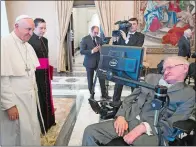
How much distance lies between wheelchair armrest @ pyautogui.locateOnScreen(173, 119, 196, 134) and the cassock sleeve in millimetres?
806

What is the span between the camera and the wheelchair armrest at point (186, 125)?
0.86 metres

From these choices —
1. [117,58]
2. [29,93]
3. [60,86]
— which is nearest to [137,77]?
[117,58]

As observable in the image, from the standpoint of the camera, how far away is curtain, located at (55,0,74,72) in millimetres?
1858

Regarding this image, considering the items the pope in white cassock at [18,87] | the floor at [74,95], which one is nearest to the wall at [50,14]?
the floor at [74,95]

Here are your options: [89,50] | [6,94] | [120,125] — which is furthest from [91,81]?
[6,94]

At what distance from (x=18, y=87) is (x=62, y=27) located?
1143 millimetres

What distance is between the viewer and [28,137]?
3.73 feet

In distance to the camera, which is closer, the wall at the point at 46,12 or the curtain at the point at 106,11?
the wall at the point at 46,12

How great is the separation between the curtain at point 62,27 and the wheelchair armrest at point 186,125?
1153 mm

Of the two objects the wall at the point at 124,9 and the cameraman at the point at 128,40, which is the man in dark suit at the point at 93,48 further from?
the wall at the point at 124,9

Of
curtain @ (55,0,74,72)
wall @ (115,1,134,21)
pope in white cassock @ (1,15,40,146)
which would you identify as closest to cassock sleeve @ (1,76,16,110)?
pope in white cassock @ (1,15,40,146)

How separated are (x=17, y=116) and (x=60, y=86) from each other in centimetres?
76

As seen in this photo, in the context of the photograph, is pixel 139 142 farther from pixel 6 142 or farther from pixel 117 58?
pixel 6 142

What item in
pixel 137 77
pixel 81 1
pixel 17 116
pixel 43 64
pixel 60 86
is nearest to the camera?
pixel 137 77
